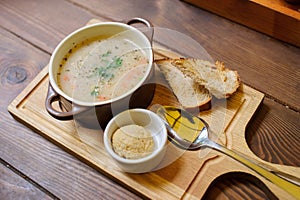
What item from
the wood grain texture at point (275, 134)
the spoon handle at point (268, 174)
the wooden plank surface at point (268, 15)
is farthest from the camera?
the wooden plank surface at point (268, 15)

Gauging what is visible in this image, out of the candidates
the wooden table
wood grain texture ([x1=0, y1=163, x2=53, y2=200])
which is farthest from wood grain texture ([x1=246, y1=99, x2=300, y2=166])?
wood grain texture ([x1=0, y1=163, x2=53, y2=200])

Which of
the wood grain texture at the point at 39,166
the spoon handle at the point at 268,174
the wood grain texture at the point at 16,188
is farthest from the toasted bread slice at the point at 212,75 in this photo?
the wood grain texture at the point at 16,188

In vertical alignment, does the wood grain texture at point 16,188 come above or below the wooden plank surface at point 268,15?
below

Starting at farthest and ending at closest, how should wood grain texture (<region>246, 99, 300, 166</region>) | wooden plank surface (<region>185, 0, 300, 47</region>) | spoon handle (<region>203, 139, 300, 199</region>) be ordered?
wooden plank surface (<region>185, 0, 300, 47</region>), wood grain texture (<region>246, 99, 300, 166</region>), spoon handle (<region>203, 139, 300, 199</region>)

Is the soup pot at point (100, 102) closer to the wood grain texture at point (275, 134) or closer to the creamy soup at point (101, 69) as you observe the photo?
the creamy soup at point (101, 69)

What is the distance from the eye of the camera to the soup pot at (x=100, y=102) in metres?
0.93

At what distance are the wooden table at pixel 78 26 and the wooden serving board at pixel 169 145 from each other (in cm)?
3

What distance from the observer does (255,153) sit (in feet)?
3.12

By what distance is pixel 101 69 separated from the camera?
3.33 ft

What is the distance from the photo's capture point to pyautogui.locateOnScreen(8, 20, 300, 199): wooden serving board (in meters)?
0.90

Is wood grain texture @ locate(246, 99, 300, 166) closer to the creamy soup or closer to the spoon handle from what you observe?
the spoon handle

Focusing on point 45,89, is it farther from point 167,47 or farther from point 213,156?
point 213,156

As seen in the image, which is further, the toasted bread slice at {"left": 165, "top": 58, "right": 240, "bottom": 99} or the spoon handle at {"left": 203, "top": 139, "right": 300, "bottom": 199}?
the toasted bread slice at {"left": 165, "top": 58, "right": 240, "bottom": 99}

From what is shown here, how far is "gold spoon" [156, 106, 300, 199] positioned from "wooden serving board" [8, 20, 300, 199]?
18 millimetres
